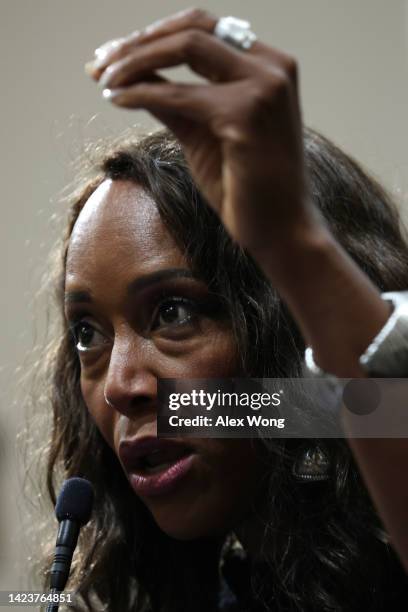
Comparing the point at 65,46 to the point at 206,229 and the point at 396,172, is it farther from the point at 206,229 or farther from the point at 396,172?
the point at 206,229

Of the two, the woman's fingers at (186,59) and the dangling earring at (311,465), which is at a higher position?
the woman's fingers at (186,59)

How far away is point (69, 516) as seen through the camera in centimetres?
117

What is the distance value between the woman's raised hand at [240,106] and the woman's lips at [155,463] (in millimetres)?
540

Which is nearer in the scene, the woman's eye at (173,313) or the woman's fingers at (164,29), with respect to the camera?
the woman's fingers at (164,29)

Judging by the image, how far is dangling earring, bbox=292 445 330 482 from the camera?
125 centimetres

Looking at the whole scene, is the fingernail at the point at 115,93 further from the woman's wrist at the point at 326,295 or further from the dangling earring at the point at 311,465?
the dangling earring at the point at 311,465

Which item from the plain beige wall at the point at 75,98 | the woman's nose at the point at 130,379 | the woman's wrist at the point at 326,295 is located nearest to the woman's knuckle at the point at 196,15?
the woman's wrist at the point at 326,295

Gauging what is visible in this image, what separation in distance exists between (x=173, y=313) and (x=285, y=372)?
16 centimetres

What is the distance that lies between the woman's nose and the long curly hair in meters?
0.12

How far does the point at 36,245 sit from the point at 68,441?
87 centimetres

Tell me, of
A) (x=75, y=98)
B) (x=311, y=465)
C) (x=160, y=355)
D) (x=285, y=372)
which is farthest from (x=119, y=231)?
(x=75, y=98)

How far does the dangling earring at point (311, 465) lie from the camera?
1255 mm

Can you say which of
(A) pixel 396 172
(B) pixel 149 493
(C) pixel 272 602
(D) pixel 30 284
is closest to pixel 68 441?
(B) pixel 149 493
